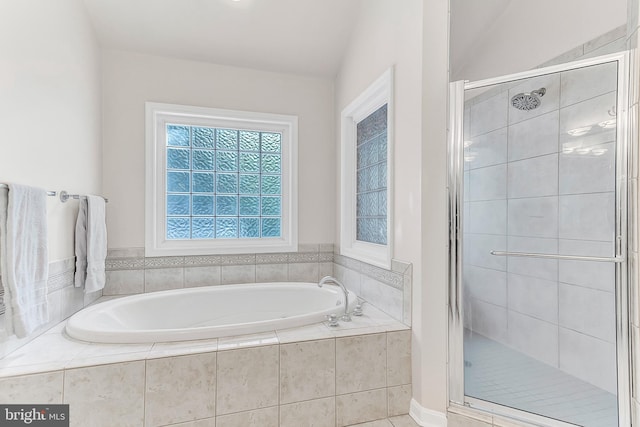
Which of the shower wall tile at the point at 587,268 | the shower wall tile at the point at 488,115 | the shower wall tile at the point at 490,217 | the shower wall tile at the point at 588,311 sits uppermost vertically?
the shower wall tile at the point at 488,115

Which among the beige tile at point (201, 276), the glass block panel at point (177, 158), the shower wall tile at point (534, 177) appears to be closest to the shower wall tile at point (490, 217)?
the shower wall tile at point (534, 177)

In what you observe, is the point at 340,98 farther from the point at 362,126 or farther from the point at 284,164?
the point at 284,164

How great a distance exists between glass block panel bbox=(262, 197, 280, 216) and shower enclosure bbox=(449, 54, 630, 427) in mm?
1705

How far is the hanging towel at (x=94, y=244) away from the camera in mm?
2123

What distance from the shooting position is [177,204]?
2.76 metres

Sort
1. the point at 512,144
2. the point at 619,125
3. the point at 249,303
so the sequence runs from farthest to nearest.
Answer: the point at 249,303 < the point at 512,144 < the point at 619,125

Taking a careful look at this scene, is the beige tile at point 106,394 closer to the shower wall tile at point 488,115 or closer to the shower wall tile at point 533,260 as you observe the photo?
the shower wall tile at point 488,115

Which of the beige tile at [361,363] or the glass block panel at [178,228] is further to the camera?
the glass block panel at [178,228]

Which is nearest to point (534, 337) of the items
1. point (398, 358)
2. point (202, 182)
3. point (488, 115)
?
point (398, 358)

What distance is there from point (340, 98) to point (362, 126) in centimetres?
39

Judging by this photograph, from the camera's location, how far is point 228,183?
2.89 m

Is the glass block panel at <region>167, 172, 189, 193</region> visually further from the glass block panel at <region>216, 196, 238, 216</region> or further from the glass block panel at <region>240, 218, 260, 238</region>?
the glass block panel at <region>240, 218, 260, 238</region>

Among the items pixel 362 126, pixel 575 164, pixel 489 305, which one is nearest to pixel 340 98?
pixel 362 126

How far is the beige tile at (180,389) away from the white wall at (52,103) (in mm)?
1077
